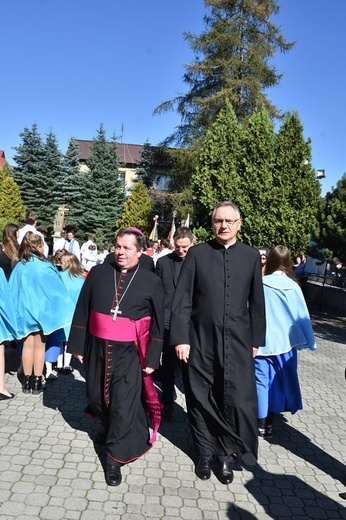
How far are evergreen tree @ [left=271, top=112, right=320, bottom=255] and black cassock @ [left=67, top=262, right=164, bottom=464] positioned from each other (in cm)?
1039

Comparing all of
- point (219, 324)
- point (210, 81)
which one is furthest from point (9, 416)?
point (210, 81)

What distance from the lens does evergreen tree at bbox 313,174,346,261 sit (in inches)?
461

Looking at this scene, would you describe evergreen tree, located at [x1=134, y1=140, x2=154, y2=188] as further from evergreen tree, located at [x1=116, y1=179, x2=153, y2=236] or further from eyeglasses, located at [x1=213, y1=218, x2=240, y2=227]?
eyeglasses, located at [x1=213, y1=218, x2=240, y2=227]

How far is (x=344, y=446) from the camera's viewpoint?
4.57 metres

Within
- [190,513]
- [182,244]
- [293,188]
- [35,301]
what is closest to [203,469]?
[190,513]

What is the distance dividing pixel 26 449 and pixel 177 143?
902 inches

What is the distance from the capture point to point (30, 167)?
35.1m

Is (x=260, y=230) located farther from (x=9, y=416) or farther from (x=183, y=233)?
(x=9, y=416)

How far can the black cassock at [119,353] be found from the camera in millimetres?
3617

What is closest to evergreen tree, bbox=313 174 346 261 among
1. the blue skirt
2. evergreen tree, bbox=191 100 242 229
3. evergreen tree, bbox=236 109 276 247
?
evergreen tree, bbox=236 109 276 247

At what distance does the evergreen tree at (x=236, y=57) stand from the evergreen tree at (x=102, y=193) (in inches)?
493

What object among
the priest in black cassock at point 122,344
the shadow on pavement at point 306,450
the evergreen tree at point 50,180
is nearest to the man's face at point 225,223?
the priest in black cassock at point 122,344

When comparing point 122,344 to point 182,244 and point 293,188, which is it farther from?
point 293,188

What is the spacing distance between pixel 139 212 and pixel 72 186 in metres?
6.77
